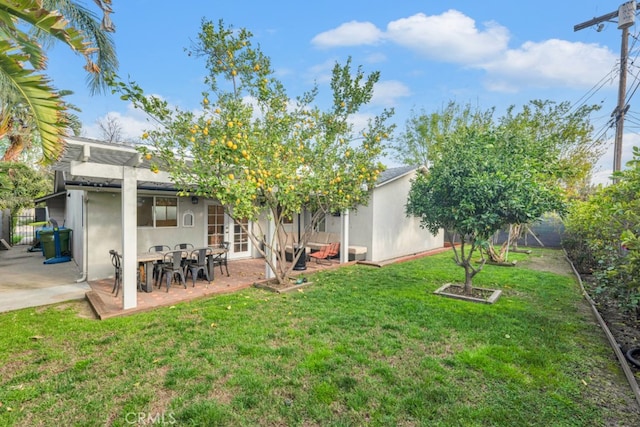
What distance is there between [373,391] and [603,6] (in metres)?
13.4

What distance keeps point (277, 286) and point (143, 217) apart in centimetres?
488

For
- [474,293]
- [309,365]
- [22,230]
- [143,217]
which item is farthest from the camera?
[22,230]

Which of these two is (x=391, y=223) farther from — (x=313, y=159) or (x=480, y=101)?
(x=480, y=101)

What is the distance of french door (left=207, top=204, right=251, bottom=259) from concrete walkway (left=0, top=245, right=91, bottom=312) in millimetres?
3850

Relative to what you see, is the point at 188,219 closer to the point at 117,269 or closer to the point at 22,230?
the point at 117,269

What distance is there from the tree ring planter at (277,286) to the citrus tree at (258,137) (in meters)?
0.23

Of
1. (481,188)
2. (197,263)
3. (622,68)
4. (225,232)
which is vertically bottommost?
(197,263)

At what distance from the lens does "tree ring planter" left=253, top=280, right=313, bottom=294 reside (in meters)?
7.08

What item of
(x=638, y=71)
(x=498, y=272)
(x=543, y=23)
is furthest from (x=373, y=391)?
(x=543, y=23)

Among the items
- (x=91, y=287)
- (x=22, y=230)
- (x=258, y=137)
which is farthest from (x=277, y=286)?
(x=22, y=230)

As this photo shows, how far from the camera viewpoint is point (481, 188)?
5.89 metres

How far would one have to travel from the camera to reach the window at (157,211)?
9.12m

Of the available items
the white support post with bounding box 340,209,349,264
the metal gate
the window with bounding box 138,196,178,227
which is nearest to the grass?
the window with bounding box 138,196,178,227

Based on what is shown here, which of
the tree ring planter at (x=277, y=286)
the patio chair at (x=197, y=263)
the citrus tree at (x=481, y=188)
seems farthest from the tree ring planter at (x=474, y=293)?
the patio chair at (x=197, y=263)
